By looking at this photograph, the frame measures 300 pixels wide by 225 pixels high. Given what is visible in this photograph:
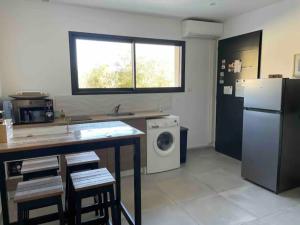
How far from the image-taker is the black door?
12.0 ft

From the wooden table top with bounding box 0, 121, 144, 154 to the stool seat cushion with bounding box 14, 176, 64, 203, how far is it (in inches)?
12.4

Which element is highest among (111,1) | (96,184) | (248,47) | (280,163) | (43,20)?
(111,1)

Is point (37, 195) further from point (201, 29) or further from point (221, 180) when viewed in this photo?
point (201, 29)

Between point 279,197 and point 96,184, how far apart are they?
2288 mm

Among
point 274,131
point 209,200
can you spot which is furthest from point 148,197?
point 274,131

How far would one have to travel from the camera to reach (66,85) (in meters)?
3.41

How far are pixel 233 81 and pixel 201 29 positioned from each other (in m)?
1.13

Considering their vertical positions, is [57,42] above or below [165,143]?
above

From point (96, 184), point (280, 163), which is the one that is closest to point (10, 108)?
point (96, 184)

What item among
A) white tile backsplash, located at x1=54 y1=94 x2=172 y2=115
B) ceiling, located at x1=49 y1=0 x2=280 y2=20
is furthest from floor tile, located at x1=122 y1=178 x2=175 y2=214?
ceiling, located at x1=49 y1=0 x2=280 y2=20

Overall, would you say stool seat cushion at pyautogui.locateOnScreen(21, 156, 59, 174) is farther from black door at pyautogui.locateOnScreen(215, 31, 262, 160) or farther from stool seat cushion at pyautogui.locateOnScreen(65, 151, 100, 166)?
black door at pyautogui.locateOnScreen(215, 31, 262, 160)

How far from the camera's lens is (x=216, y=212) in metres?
2.38

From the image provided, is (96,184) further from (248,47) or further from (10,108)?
(248,47)

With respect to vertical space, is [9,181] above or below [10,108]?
below
